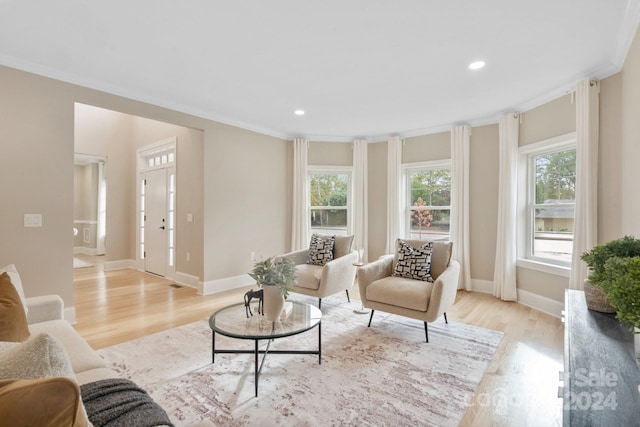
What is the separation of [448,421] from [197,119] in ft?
14.3

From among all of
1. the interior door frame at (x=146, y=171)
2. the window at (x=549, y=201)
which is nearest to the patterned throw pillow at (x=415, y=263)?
the window at (x=549, y=201)

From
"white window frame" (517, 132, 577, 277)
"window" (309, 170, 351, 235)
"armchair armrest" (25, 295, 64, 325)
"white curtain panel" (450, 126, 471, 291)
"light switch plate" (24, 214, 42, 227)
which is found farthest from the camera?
"window" (309, 170, 351, 235)

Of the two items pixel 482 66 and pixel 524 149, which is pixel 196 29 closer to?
pixel 482 66

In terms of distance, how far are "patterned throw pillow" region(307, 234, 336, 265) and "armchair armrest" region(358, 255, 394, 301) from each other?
84 centimetres

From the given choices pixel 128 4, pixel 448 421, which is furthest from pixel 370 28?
pixel 448 421

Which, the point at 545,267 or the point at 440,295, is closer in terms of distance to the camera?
the point at 440,295

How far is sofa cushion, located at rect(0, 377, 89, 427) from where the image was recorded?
61cm

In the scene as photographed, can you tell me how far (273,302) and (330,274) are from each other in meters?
1.39

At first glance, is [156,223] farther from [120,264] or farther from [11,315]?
[11,315]

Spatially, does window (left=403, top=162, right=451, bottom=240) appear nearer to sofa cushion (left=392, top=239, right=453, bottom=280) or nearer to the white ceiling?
the white ceiling

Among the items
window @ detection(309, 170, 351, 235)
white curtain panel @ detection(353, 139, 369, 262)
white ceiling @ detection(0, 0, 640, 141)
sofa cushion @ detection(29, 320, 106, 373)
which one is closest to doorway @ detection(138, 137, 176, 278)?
white ceiling @ detection(0, 0, 640, 141)

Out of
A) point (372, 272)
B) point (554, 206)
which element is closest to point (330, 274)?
point (372, 272)

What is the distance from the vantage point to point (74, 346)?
1740 millimetres

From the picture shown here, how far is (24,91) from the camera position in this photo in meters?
3.00
